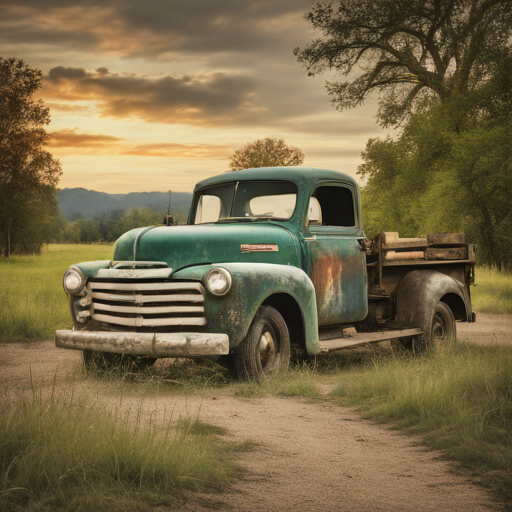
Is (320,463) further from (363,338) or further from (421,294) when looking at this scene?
(421,294)

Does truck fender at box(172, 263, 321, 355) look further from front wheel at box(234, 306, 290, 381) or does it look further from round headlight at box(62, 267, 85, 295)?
round headlight at box(62, 267, 85, 295)

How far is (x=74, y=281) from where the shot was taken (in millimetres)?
6531

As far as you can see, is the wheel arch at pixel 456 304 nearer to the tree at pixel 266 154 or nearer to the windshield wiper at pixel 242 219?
the windshield wiper at pixel 242 219

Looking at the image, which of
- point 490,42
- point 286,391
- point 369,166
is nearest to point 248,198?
point 286,391

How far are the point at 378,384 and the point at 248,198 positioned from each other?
8.45 feet

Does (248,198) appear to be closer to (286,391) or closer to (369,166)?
(286,391)

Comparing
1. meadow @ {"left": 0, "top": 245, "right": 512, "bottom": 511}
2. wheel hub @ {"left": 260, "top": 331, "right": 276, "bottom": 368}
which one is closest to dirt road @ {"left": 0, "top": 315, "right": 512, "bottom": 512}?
meadow @ {"left": 0, "top": 245, "right": 512, "bottom": 511}

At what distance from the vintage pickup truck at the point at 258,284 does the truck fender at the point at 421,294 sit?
0.05 feet

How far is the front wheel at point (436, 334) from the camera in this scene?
27.1 ft

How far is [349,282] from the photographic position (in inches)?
295

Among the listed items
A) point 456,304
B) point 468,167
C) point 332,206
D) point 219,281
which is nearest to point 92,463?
point 219,281

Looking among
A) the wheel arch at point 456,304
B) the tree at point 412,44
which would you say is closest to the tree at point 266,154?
the tree at point 412,44

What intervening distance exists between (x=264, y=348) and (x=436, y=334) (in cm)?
330

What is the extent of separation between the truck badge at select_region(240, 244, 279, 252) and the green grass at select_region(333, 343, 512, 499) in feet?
5.03
